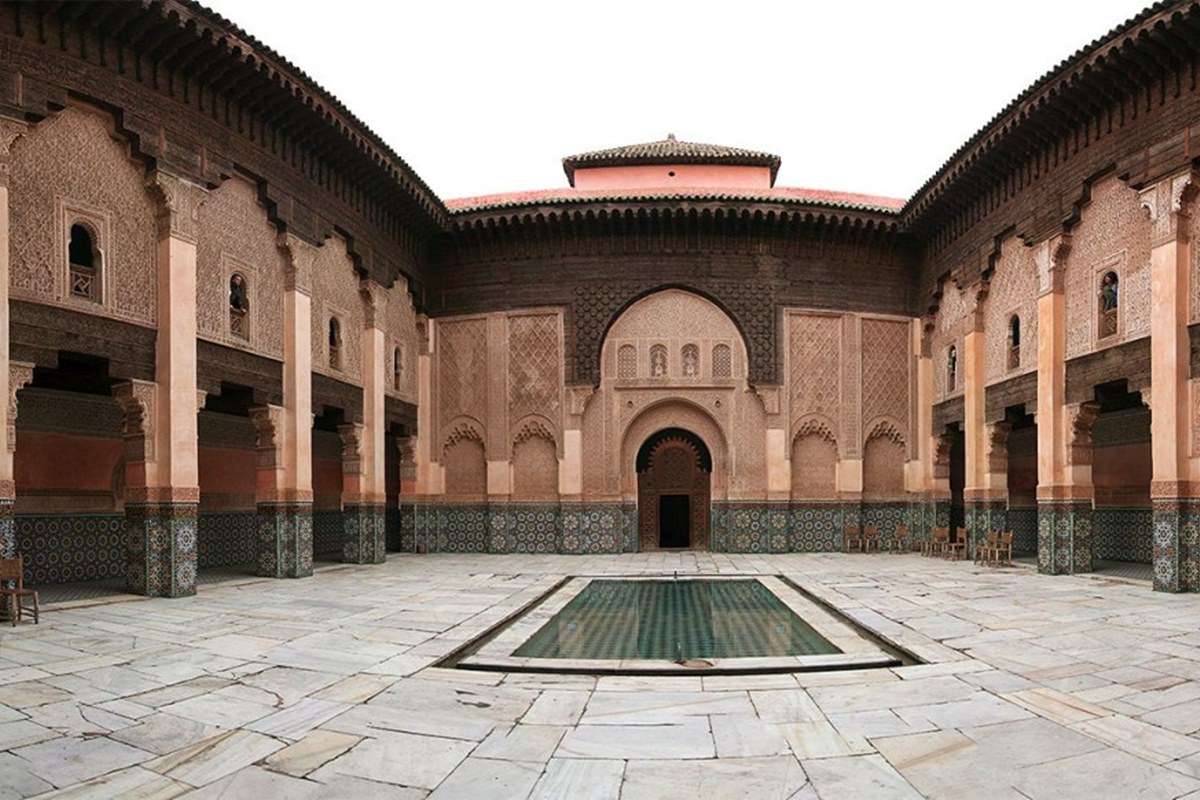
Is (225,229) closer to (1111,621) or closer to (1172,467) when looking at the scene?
(1111,621)

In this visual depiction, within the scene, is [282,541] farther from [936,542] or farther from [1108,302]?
[1108,302]

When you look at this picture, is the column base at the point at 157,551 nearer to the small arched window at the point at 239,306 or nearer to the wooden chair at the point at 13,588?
the wooden chair at the point at 13,588

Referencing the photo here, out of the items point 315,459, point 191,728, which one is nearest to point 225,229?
point 315,459

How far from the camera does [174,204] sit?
9477mm

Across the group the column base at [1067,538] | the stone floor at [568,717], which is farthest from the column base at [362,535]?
the column base at [1067,538]

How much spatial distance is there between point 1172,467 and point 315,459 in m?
12.8

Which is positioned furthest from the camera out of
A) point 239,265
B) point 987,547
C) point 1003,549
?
point 1003,549

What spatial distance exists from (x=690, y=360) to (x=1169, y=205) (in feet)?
25.7

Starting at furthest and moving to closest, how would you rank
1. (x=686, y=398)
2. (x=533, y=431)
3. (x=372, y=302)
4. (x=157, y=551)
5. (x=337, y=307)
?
(x=533, y=431), (x=686, y=398), (x=372, y=302), (x=337, y=307), (x=157, y=551)

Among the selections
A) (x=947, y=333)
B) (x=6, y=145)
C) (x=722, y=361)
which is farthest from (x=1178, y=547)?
(x=6, y=145)

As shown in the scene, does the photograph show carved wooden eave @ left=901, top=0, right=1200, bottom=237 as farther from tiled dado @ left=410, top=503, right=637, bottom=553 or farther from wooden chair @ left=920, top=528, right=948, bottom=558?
tiled dado @ left=410, top=503, right=637, bottom=553

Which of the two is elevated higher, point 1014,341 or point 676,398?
point 1014,341

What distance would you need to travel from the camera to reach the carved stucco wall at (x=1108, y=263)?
33.6 feet

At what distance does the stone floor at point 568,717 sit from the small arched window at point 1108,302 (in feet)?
14.3
